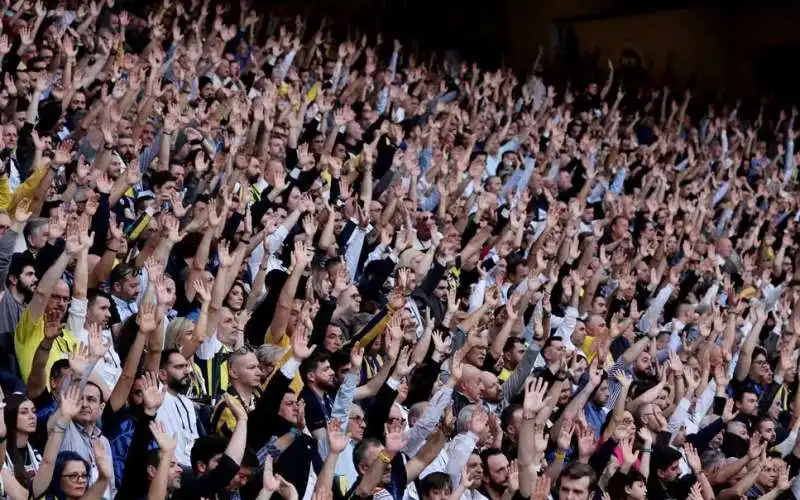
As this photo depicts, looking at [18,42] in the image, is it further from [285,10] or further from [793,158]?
[793,158]

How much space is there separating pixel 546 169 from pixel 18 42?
4099 millimetres

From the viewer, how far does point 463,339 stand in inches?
267

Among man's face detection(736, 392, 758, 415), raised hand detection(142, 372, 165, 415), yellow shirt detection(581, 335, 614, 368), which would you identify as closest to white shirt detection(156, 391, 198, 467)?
raised hand detection(142, 372, 165, 415)

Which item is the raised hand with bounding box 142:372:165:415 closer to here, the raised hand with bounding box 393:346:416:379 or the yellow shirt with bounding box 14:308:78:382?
the yellow shirt with bounding box 14:308:78:382

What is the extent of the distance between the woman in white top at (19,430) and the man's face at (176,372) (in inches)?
29.7

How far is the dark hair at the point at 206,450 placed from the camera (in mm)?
4555

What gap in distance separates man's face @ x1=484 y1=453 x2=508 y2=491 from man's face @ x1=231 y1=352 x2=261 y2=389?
0.93 meters

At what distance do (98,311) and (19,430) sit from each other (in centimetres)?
104

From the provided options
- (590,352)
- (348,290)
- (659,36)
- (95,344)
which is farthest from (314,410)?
(659,36)

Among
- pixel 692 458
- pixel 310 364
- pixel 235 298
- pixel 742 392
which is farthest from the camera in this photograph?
pixel 742 392

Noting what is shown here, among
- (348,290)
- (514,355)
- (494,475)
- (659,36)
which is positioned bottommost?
(494,475)

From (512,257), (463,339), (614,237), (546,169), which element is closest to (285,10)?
(546,169)

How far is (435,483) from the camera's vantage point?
193 inches

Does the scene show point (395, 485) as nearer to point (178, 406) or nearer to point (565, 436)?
point (178, 406)
